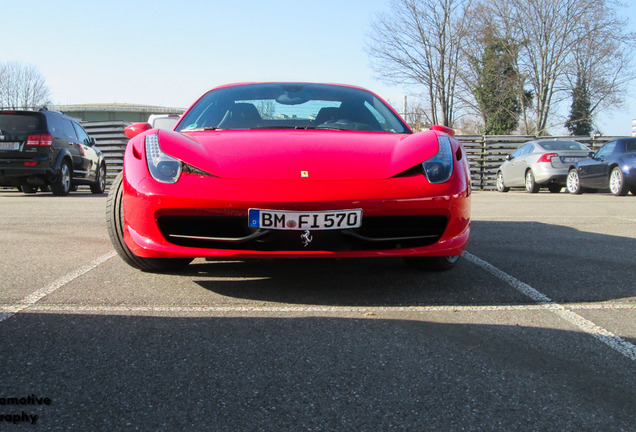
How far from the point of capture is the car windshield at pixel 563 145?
14352 mm

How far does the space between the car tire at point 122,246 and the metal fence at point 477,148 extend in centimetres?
1768

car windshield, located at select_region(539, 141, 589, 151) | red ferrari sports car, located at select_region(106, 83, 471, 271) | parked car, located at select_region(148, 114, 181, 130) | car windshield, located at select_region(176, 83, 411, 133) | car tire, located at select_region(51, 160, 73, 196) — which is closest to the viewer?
red ferrari sports car, located at select_region(106, 83, 471, 271)

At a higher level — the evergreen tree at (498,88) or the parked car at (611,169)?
the evergreen tree at (498,88)

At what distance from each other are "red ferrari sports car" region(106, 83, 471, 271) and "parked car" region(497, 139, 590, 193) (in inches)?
463

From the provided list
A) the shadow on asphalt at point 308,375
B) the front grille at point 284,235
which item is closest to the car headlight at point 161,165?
the front grille at point 284,235

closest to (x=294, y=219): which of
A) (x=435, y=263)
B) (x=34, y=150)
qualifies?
(x=435, y=263)

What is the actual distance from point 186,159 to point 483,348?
1.71 m

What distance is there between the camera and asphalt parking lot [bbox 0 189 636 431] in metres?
1.70

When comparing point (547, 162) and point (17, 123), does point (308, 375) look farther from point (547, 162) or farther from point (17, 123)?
point (547, 162)

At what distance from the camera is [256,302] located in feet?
9.62

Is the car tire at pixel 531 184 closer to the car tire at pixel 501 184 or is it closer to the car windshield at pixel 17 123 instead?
the car tire at pixel 501 184

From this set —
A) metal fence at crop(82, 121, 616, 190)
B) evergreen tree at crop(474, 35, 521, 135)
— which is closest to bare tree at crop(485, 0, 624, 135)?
evergreen tree at crop(474, 35, 521, 135)

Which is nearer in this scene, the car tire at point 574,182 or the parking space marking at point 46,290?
the parking space marking at point 46,290

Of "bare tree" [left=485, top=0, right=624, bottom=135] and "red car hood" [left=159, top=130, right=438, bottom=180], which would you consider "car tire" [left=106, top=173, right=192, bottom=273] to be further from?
"bare tree" [left=485, top=0, right=624, bottom=135]
